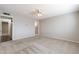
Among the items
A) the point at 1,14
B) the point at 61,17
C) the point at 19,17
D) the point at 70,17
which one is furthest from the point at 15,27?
the point at 70,17

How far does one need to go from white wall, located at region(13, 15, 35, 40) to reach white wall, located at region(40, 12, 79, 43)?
156 centimetres

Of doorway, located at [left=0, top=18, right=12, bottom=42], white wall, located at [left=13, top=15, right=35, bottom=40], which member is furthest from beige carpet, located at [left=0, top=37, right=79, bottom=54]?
white wall, located at [left=13, top=15, right=35, bottom=40]

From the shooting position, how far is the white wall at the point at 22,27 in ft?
18.5

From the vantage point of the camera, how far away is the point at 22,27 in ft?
20.8

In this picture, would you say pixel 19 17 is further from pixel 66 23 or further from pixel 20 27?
pixel 66 23

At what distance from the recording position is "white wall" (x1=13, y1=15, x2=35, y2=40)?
5.64 meters

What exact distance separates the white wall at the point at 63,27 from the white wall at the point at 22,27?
156 cm

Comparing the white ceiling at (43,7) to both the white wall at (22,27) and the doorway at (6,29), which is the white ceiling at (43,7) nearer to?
the doorway at (6,29)

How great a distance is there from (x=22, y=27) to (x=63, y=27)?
3.69 m

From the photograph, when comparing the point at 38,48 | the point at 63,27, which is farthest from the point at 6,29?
the point at 63,27

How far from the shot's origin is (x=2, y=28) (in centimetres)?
492

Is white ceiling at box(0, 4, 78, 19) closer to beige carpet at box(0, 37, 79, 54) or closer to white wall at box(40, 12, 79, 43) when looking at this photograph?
white wall at box(40, 12, 79, 43)

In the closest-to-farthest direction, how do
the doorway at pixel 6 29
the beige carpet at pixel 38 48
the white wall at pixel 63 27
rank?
the beige carpet at pixel 38 48 → the white wall at pixel 63 27 → the doorway at pixel 6 29

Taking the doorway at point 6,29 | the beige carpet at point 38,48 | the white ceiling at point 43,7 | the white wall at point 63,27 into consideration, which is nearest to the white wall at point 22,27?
the doorway at point 6,29
